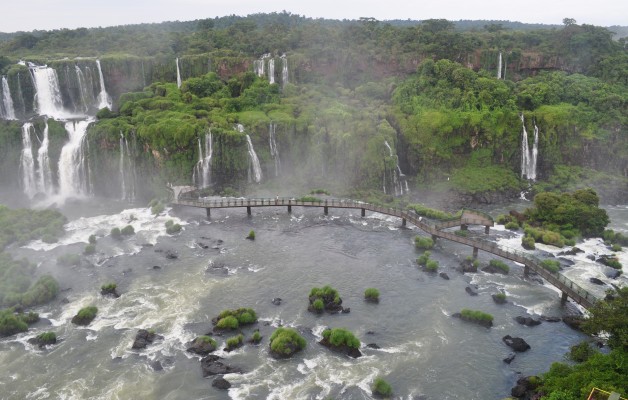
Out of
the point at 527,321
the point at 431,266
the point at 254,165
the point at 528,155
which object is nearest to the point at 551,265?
the point at 527,321

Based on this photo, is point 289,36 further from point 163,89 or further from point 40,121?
point 40,121

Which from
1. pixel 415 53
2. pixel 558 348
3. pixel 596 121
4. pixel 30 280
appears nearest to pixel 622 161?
pixel 596 121

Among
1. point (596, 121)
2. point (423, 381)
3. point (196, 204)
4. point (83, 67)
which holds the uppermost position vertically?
point (83, 67)

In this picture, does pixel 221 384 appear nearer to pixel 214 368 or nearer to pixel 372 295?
pixel 214 368

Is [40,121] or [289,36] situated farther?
[289,36]

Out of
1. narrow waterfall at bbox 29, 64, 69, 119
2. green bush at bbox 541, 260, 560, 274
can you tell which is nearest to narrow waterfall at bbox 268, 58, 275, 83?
narrow waterfall at bbox 29, 64, 69, 119

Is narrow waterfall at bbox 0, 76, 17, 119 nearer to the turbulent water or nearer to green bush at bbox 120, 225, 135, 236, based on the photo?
the turbulent water
